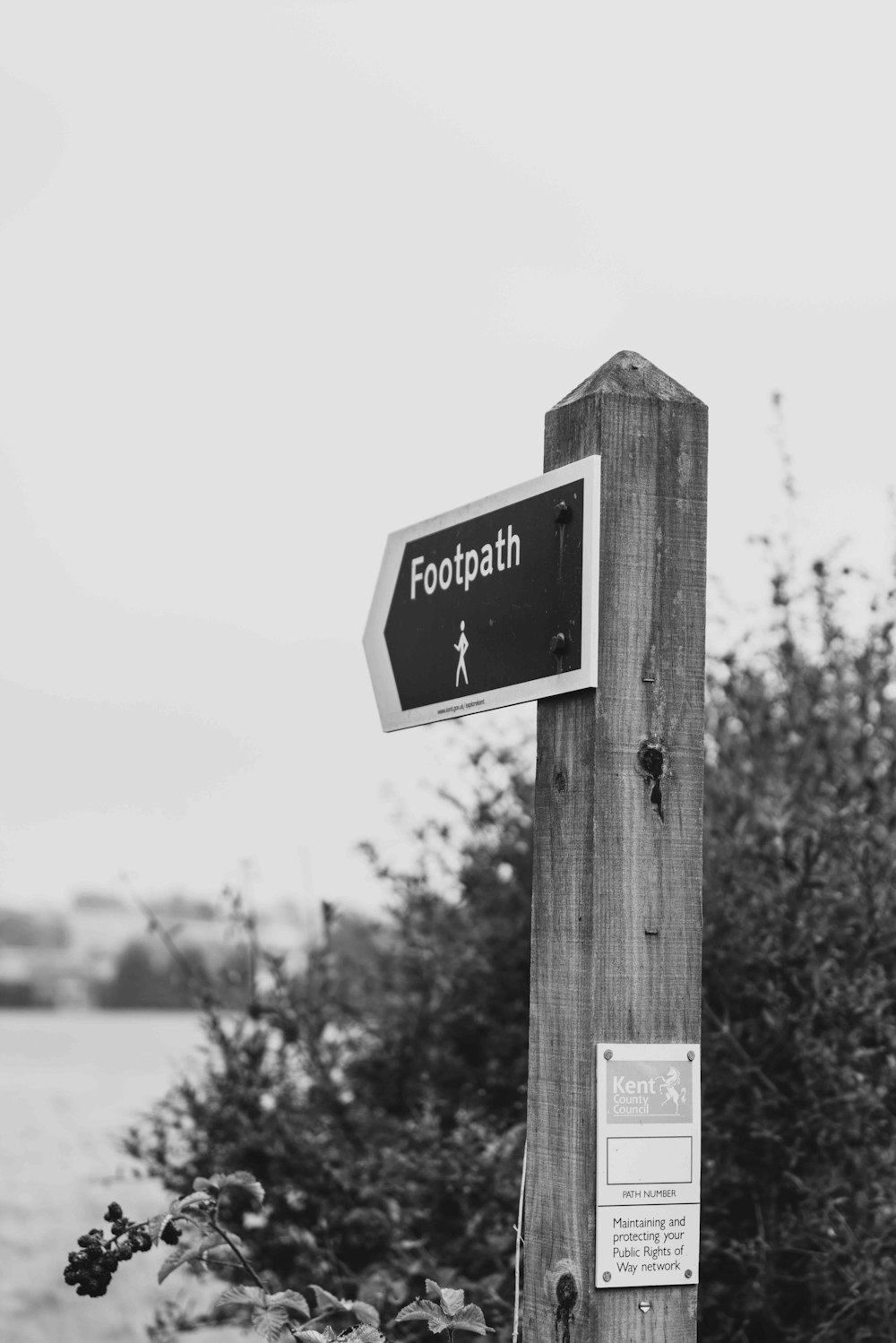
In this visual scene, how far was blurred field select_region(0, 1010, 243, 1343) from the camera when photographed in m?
6.65

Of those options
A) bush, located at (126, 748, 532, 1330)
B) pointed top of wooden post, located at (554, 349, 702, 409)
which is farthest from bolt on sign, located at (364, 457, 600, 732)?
bush, located at (126, 748, 532, 1330)

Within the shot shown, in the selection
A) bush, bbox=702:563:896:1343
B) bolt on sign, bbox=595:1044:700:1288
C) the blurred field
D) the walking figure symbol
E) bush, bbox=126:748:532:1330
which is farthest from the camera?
the blurred field

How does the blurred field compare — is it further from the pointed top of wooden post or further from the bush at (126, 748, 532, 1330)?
the pointed top of wooden post

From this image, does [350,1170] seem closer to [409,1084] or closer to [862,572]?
[409,1084]

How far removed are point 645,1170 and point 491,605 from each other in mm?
897

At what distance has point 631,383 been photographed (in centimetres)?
240

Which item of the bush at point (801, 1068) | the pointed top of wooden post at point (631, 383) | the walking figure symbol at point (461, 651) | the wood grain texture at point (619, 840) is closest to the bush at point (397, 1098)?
the bush at point (801, 1068)

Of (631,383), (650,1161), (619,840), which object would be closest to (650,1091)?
(650,1161)

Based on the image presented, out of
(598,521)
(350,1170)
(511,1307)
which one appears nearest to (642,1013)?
(598,521)

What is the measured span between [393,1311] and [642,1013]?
1800mm

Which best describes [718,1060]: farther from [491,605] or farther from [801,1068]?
[491,605]

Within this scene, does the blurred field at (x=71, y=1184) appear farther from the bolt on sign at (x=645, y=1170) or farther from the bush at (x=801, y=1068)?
the bolt on sign at (x=645, y=1170)

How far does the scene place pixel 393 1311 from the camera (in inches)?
145

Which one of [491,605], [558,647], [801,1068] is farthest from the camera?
[801,1068]
